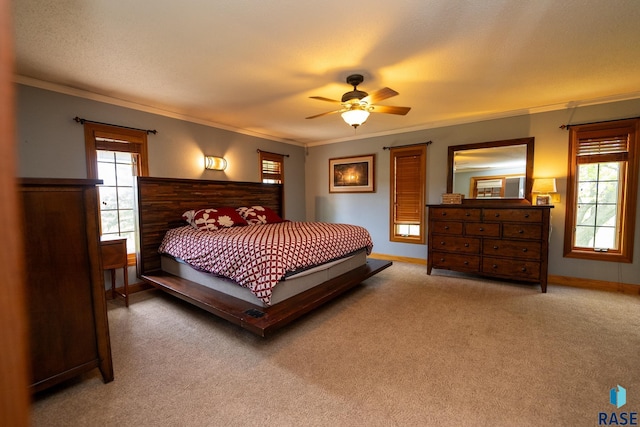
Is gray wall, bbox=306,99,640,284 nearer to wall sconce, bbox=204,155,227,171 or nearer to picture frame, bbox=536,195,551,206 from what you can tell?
picture frame, bbox=536,195,551,206

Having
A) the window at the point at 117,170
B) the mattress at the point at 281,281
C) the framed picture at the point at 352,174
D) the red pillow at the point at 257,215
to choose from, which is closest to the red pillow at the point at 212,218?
the red pillow at the point at 257,215

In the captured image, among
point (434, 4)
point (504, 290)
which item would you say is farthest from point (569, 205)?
point (434, 4)

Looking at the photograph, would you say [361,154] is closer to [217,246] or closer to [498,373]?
[217,246]

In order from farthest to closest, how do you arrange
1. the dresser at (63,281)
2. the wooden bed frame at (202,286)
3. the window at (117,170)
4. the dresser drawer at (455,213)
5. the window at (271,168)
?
the window at (271,168) < the dresser drawer at (455,213) < the window at (117,170) < the wooden bed frame at (202,286) < the dresser at (63,281)

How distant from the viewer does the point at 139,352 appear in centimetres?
211

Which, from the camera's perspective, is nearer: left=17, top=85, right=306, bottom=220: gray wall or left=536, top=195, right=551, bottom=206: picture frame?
left=17, top=85, right=306, bottom=220: gray wall

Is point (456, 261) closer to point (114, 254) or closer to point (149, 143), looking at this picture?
point (114, 254)

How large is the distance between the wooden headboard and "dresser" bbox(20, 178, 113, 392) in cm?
182

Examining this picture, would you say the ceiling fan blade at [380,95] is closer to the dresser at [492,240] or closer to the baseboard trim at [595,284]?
the dresser at [492,240]

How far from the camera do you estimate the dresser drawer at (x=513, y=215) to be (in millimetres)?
3338

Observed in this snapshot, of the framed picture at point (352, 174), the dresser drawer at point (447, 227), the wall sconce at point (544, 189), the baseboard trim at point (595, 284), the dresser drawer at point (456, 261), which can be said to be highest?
the framed picture at point (352, 174)

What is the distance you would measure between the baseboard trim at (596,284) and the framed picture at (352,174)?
9.91ft

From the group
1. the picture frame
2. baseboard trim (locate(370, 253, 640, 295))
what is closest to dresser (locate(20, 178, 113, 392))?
the picture frame

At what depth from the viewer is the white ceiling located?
179 centimetres
